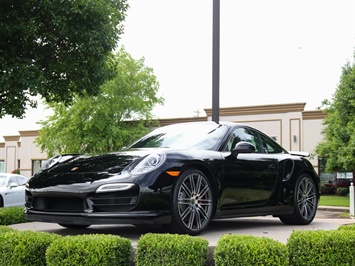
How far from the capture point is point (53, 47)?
16.2 metres

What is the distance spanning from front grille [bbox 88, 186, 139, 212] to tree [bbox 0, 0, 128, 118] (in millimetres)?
9425

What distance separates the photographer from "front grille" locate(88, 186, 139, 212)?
18.6ft

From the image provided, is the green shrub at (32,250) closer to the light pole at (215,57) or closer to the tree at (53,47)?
the light pole at (215,57)

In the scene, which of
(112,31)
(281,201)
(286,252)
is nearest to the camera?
(286,252)

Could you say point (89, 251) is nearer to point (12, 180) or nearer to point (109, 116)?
point (12, 180)

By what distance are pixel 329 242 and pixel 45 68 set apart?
1275cm

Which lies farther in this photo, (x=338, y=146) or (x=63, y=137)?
(x=63, y=137)

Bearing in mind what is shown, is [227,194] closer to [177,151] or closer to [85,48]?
[177,151]

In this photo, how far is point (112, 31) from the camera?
53.6 feet

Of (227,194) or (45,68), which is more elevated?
(45,68)

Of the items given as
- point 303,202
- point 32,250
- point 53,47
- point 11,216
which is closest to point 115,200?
point 32,250

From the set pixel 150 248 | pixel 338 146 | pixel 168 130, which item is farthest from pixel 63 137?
pixel 150 248

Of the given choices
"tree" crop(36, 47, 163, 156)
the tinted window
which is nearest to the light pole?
the tinted window

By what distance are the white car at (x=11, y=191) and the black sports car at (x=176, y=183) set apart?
1119cm
